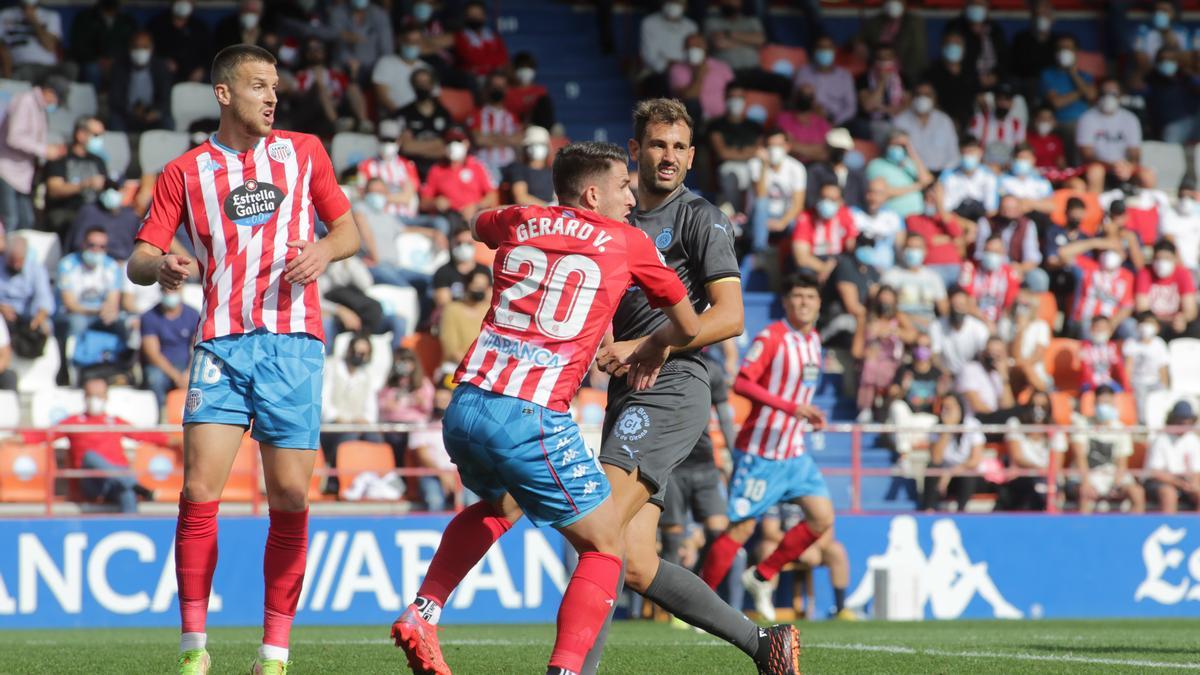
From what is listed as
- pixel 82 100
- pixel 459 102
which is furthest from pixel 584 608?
pixel 459 102

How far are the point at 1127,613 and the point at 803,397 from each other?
5080 mm

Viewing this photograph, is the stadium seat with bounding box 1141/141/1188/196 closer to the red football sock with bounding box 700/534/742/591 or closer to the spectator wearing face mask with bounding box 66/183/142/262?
the red football sock with bounding box 700/534/742/591

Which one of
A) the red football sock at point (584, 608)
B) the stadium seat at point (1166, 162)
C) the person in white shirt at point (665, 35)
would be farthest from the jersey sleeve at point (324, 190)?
the stadium seat at point (1166, 162)

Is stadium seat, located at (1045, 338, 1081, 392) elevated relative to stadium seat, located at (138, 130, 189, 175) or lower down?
lower down

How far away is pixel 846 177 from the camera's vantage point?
1817cm

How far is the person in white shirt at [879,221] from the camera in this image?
57.8 feet

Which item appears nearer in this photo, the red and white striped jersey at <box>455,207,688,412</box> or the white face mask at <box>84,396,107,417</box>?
the red and white striped jersey at <box>455,207,688,412</box>

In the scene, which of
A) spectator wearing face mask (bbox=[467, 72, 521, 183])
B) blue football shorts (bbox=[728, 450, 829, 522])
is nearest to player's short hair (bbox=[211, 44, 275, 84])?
blue football shorts (bbox=[728, 450, 829, 522])

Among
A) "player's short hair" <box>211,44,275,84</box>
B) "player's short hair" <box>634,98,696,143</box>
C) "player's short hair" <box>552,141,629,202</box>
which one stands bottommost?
"player's short hair" <box>552,141,629,202</box>

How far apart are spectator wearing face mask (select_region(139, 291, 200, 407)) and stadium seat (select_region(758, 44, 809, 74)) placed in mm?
8164

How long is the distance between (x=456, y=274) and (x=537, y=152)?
212 centimetres

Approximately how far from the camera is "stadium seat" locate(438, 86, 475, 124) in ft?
61.1

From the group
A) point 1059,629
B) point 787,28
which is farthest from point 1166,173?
point 1059,629

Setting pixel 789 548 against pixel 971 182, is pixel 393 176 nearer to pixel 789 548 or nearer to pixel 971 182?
pixel 971 182
